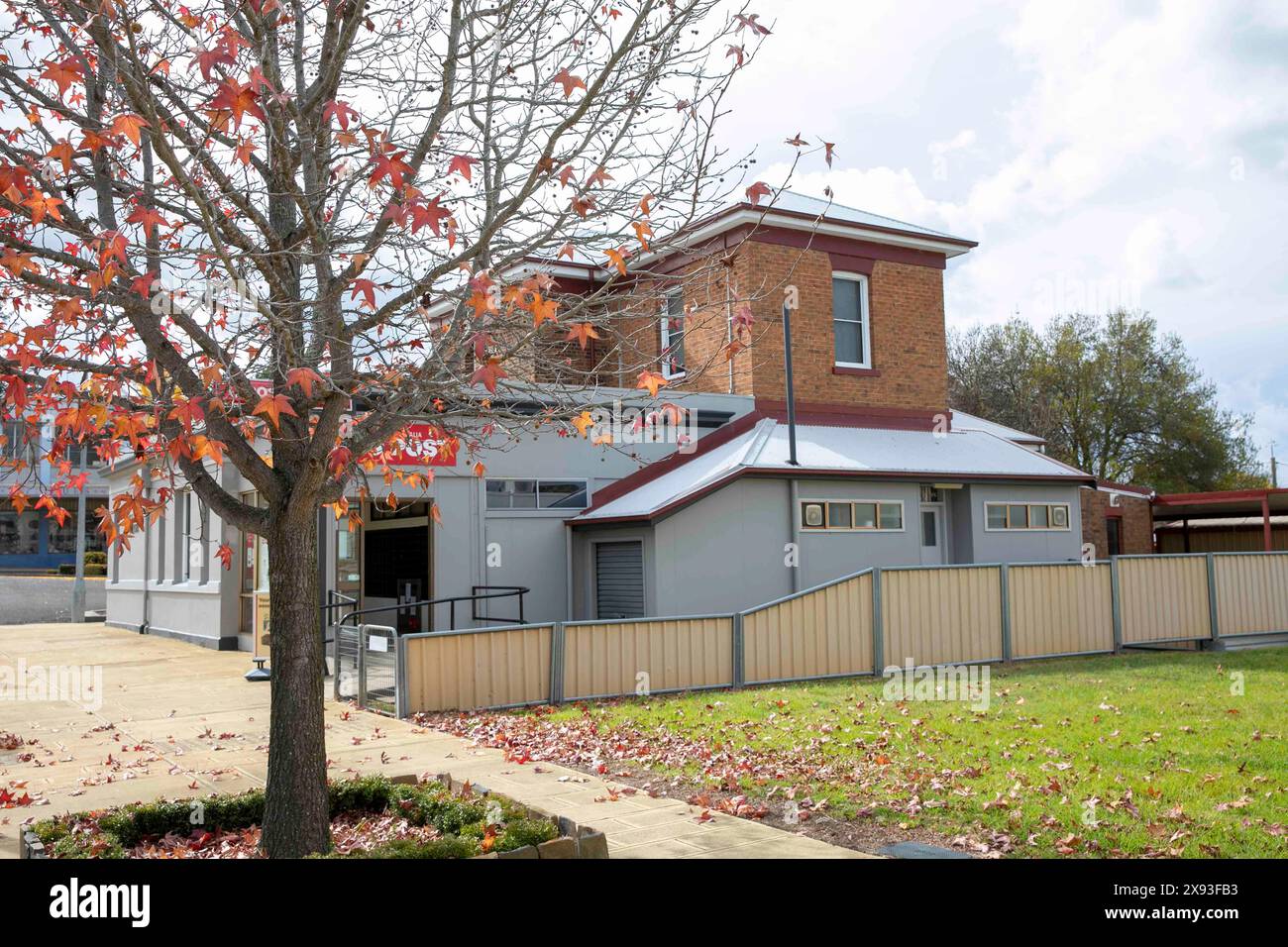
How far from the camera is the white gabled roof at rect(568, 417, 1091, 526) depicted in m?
17.1

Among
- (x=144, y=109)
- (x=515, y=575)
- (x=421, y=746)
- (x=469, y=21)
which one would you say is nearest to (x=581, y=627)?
(x=421, y=746)

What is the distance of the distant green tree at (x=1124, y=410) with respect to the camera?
42.6 meters

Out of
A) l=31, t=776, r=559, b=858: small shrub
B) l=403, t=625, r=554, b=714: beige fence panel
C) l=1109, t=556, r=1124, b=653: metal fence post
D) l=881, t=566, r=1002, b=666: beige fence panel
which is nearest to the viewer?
l=31, t=776, r=559, b=858: small shrub

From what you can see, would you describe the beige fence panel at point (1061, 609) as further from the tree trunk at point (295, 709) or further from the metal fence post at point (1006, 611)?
the tree trunk at point (295, 709)

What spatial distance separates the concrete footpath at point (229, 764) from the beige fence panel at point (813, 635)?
15.7 feet

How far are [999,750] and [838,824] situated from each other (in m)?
2.67

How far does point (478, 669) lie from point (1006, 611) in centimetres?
820

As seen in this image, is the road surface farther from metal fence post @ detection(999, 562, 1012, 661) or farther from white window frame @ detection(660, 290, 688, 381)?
metal fence post @ detection(999, 562, 1012, 661)

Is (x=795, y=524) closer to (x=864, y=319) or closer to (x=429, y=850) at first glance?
(x=864, y=319)

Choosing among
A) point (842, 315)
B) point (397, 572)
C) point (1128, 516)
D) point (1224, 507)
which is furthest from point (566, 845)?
point (1224, 507)

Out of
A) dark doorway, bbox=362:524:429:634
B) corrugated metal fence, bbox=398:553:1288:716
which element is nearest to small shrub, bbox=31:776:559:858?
corrugated metal fence, bbox=398:553:1288:716

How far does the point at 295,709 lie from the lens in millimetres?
6109

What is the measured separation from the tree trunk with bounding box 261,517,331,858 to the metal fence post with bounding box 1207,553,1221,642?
1654 centimetres
